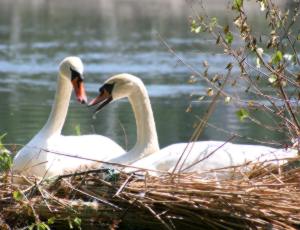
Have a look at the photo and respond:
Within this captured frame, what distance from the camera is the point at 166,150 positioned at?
7.25 metres

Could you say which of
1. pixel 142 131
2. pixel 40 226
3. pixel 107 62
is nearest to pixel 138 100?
pixel 142 131

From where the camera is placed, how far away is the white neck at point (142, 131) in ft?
25.4

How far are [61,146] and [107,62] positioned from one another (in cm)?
1729

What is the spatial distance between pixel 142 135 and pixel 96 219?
2.05 metres

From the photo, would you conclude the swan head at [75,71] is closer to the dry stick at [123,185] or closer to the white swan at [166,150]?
the white swan at [166,150]

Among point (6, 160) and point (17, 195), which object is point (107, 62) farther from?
point (17, 195)

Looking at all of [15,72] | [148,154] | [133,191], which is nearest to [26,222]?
[133,191]

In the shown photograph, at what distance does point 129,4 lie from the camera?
174 feet

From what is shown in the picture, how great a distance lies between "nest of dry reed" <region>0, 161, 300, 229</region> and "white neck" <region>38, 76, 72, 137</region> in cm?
257

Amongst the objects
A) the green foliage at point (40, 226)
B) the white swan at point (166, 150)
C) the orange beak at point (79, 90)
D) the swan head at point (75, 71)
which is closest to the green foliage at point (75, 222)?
the green foliage at point (40, 226)

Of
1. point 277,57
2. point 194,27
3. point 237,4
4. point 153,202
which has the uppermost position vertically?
point 237,4

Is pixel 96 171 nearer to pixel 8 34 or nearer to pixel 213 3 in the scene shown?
pixel 8 34

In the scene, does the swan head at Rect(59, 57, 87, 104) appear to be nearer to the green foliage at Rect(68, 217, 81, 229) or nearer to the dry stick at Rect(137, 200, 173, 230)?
the green foliage at Rect(68, 217, 81, 229)

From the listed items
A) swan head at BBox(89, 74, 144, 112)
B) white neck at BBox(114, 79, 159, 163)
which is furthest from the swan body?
swan head at BBox(89, 74, 144, 112)
